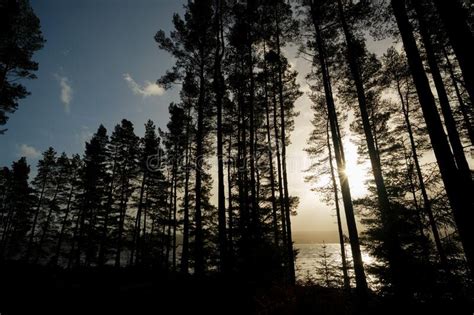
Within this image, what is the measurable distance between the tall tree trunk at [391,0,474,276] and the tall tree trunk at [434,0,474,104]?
1164 mm

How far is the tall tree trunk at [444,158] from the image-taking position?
13.9ft

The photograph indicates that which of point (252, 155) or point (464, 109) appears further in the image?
point (252, 155)

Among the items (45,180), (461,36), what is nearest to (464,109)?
(461,36)

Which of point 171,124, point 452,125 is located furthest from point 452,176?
point 171,124

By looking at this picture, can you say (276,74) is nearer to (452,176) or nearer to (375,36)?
(375,36)

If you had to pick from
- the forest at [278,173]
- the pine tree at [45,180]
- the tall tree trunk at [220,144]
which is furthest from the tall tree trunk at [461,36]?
the pine tree at [45,180]

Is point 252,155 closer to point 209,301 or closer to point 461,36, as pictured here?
point 209,301

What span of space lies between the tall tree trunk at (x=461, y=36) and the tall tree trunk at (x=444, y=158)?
116 cm

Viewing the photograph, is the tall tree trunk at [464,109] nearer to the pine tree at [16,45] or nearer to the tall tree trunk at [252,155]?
the tall tree trunk at [252,155]

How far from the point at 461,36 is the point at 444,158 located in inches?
98.6

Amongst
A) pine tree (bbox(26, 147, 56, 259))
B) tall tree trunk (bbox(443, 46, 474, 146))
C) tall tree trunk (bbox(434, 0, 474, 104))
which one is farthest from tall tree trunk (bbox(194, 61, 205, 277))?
pine tree (bbox(26, 147, 56, 259))

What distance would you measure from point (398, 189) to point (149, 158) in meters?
22.8

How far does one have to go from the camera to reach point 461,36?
159 inches

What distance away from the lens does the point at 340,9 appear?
10070 millimetres
